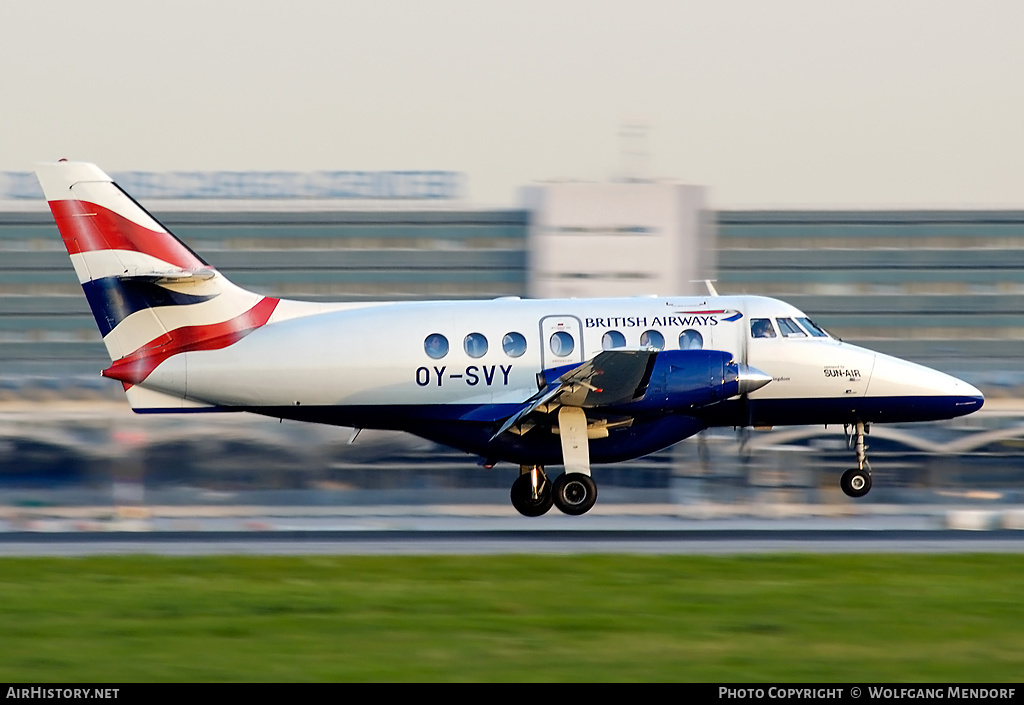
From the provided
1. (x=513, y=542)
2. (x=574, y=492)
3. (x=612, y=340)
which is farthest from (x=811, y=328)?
(x=513, y=542)

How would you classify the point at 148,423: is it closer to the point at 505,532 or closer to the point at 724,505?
the point at 505,532

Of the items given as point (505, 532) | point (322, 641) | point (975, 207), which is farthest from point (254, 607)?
point (975, 207)

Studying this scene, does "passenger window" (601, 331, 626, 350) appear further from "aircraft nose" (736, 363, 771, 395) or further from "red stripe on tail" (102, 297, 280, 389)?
"red stripe on tail" (102, 297, 280, 389)

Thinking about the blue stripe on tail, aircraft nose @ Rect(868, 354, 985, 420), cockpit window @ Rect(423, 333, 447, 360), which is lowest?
aircraft nose @ Rect(868, 354, 985, 420)

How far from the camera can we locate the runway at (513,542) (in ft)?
61.9

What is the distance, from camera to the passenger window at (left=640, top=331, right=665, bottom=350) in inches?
862

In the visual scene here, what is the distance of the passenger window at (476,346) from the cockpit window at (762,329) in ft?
15.9

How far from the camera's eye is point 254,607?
1436 cm

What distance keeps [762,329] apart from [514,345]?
4.51m

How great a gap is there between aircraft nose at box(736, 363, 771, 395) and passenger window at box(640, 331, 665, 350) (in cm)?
145

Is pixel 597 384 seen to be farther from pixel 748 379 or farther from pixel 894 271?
pixel 894 271

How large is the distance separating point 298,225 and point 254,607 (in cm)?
7461

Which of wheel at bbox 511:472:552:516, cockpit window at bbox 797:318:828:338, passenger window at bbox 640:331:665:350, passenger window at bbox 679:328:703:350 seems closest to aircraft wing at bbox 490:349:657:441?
passenger window at bbox 640:331:665:350

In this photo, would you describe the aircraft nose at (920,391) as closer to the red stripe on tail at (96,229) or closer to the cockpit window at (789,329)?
the cockpit window at (789,329)
